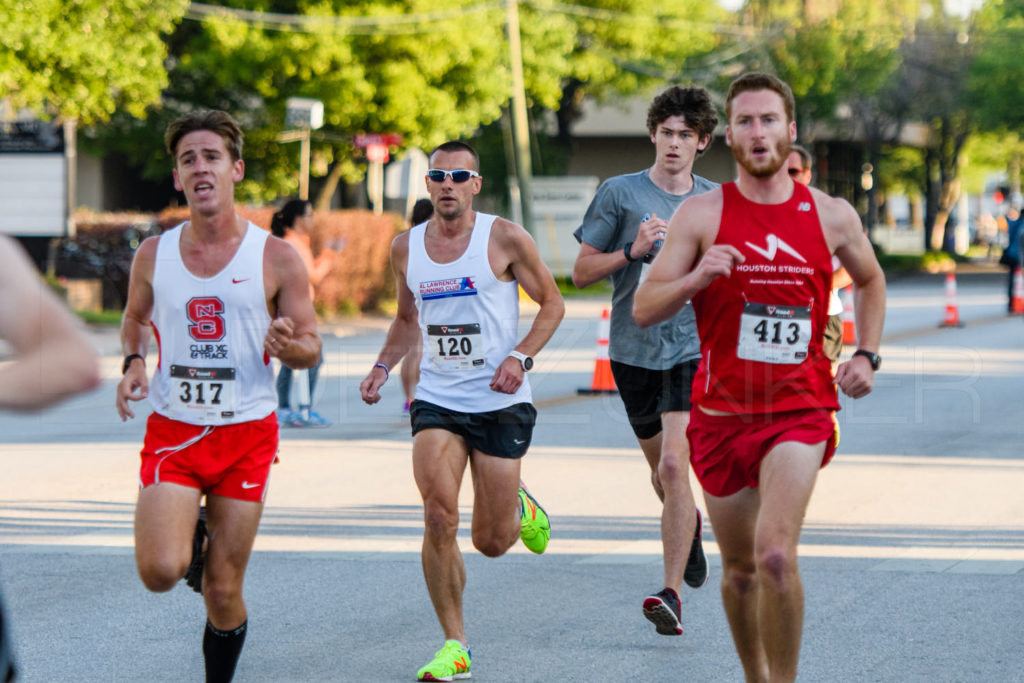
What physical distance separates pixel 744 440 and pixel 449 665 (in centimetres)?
154

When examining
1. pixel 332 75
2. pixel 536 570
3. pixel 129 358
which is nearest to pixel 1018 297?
pixel 332 75

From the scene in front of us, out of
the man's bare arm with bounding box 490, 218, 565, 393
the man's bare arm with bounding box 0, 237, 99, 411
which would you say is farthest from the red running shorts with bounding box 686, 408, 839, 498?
the man's bare arm with bounding box 0, 237, 99, 411

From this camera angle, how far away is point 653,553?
298 inches

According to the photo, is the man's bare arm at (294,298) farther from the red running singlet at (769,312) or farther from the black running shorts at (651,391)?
the black running shorts at (651,391)

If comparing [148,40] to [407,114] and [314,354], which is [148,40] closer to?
[407,114]

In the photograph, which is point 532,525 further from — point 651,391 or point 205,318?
point 205,318

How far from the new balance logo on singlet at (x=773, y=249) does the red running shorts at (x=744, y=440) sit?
52cm

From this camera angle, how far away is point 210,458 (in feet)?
16.0

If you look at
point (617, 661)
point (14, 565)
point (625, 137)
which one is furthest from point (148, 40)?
point (625, 137)

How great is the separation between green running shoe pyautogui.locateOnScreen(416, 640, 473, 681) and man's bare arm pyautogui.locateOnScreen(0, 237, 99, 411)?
3202mm

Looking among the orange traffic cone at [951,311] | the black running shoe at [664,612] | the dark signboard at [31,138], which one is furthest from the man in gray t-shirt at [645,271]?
the dark signboard at [31,138]

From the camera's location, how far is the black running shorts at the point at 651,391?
6523mm

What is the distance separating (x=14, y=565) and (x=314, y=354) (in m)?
3.30

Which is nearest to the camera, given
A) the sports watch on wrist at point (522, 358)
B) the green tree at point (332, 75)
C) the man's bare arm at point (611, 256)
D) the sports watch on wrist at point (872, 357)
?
the sports watch on wrist at point (872, 357)
